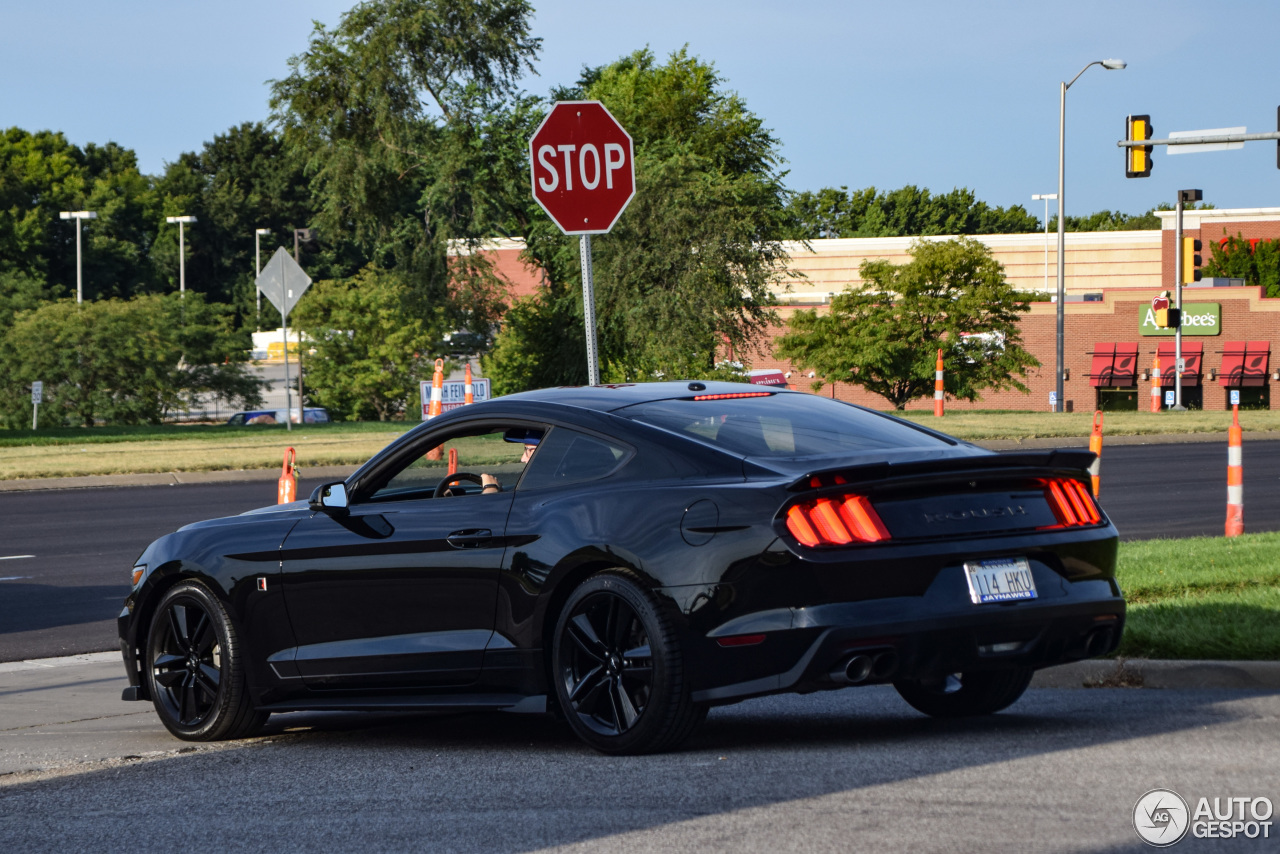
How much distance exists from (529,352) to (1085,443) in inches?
542

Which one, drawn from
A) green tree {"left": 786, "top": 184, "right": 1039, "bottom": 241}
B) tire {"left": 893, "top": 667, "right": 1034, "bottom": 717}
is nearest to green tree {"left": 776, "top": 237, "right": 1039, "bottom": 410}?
tire {"left": 893, "top": 667, "right": 1034, "bottom": 717}

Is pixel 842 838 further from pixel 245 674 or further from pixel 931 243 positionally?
pixel 931 243

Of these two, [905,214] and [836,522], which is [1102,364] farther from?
[836,522]

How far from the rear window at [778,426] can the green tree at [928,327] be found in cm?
4197

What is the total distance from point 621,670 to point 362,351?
55.6 m

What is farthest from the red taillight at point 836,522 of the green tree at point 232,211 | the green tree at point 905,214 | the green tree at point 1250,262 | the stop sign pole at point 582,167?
the green tree at point 905,214

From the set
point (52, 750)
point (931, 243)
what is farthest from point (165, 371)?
point (52, 750)

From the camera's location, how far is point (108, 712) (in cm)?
825

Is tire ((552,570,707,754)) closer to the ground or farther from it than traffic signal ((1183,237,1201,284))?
closer to the ground

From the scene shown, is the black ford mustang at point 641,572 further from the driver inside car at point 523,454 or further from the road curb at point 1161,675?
the road curb at point 1161,675

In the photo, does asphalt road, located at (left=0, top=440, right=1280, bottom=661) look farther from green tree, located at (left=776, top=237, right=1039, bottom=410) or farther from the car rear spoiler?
green tree, located at (left=776, top=237, right=1039, bottom=410)

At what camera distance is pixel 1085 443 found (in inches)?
1166

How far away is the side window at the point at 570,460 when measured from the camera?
19.8ft

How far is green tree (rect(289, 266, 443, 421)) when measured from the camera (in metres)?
59.3
